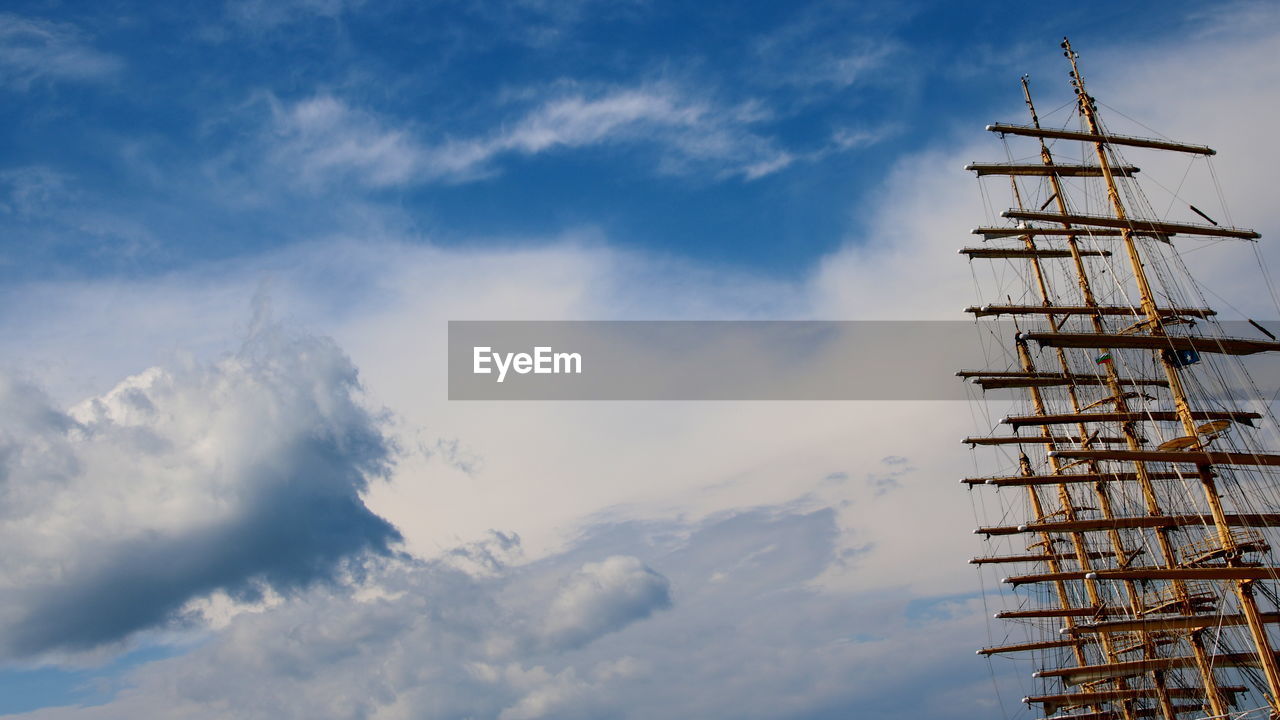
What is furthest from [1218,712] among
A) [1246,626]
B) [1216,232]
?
[1216,232]

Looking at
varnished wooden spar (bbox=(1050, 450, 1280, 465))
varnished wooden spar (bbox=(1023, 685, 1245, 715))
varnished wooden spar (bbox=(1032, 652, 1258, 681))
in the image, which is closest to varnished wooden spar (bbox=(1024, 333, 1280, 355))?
varnished wooden spar (bbox=(1050, 450, 1280, 465))

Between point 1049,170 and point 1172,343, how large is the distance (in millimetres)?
19491

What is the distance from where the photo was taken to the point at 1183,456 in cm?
5403

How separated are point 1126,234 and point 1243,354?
1105 cm

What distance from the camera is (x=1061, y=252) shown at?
84188 mm

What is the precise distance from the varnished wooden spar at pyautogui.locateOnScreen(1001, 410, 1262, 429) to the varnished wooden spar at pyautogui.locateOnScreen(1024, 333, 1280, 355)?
13.8 ft

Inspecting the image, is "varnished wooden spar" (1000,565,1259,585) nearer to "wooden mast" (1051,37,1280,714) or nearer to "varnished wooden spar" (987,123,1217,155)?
"wooden mast" (1051,37,1280,714)

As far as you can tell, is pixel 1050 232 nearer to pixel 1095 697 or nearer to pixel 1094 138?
pixel 1094 138

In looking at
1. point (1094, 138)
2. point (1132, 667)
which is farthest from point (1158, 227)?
point (1132, 667)

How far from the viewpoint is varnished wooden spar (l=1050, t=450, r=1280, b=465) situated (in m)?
53.3

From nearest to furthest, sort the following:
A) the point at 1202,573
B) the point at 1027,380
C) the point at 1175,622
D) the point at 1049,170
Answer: the point at 1202,573
the point at 1175,622
the point at 1049,170
the point at 1027,380

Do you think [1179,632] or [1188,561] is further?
[1179,632]

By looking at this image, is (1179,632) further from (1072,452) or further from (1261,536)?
(1072,452)

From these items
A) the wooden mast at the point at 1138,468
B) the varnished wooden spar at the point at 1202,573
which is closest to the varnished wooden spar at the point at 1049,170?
the wooden mast at the point at 1138,468
